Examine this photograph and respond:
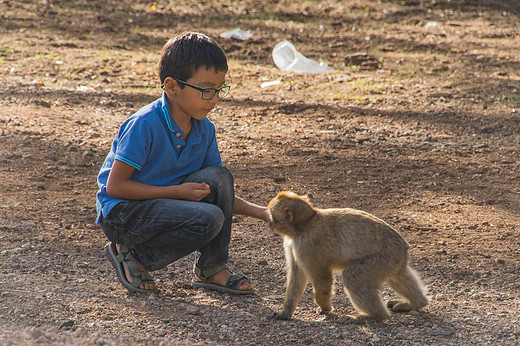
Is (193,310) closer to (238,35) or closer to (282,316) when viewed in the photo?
(282,316)

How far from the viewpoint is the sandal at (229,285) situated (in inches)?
174

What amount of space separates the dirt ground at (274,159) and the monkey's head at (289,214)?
22.0 inches

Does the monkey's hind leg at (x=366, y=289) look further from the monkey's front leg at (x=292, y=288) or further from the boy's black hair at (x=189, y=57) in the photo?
the boy's black hair at (x=189, y=57)

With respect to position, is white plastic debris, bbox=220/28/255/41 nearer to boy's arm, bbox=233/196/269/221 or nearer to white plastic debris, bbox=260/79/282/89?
white plastic debris, bbox=260/79/282/89

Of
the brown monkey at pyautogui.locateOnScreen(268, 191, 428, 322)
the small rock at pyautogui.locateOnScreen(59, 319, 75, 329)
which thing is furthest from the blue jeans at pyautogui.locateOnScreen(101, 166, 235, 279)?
the small rock at pyautogui.locateOnScreen(59, 319, 75, 329)

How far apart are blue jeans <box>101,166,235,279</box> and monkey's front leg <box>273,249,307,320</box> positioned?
1.71 ft

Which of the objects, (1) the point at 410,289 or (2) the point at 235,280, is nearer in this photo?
(1) the point at 410,289

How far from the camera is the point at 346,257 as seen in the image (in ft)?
13.3

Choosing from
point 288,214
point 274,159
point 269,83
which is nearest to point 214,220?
point 288,214

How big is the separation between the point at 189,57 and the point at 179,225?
110 centimetres

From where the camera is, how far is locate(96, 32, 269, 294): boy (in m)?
4.11

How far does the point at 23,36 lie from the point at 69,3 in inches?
129

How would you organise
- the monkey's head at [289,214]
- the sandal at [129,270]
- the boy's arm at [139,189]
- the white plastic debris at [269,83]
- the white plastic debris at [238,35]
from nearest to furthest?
the boy's arm at [139,189] < the monkey's head at [289,214] < the sandal at [129,270] < the white plastic debris at [269,83] < the white plastic debris at [238,35]

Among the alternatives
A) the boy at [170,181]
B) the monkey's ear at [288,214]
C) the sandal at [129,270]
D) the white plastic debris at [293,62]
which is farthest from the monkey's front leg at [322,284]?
the white plastic debris at [293,62]
